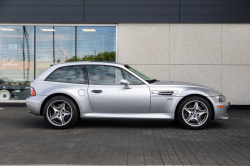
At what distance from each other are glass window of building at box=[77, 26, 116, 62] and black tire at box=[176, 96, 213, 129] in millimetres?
5370

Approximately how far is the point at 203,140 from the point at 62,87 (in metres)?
3.37

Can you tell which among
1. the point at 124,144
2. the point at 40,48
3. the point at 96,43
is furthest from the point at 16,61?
the point at 124,144

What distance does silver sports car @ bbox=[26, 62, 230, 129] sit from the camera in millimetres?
6074

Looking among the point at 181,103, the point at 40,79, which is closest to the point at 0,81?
the point at 40,79

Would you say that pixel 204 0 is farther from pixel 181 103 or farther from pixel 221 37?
pixel 181 103

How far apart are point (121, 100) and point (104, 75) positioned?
770mm

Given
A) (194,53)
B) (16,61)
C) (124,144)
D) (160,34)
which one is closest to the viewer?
(124,144)

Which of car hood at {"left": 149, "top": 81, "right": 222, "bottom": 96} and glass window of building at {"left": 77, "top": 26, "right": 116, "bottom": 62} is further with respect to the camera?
glass window of building at {"left": 77, "top": 26, "right": 116, "bottom": 62}

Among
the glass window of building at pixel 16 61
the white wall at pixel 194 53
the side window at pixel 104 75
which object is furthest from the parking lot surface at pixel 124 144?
the glass window of building at pixel 16 61

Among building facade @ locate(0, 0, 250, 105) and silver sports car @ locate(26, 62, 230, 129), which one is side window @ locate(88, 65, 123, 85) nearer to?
silver sports car @ locate(26, 62, 230, 129)

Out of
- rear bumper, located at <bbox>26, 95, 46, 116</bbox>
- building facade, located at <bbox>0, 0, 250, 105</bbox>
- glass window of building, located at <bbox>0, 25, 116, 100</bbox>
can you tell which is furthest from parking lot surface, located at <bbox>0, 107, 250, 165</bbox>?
glass window of building, located at <bbox>0, 25, 116, 100</bbox>

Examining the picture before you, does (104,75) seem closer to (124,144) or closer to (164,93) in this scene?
(164,93)

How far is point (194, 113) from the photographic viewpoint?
6102mm

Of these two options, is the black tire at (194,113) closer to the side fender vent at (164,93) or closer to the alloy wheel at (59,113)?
the side fender vent at (164,93)
